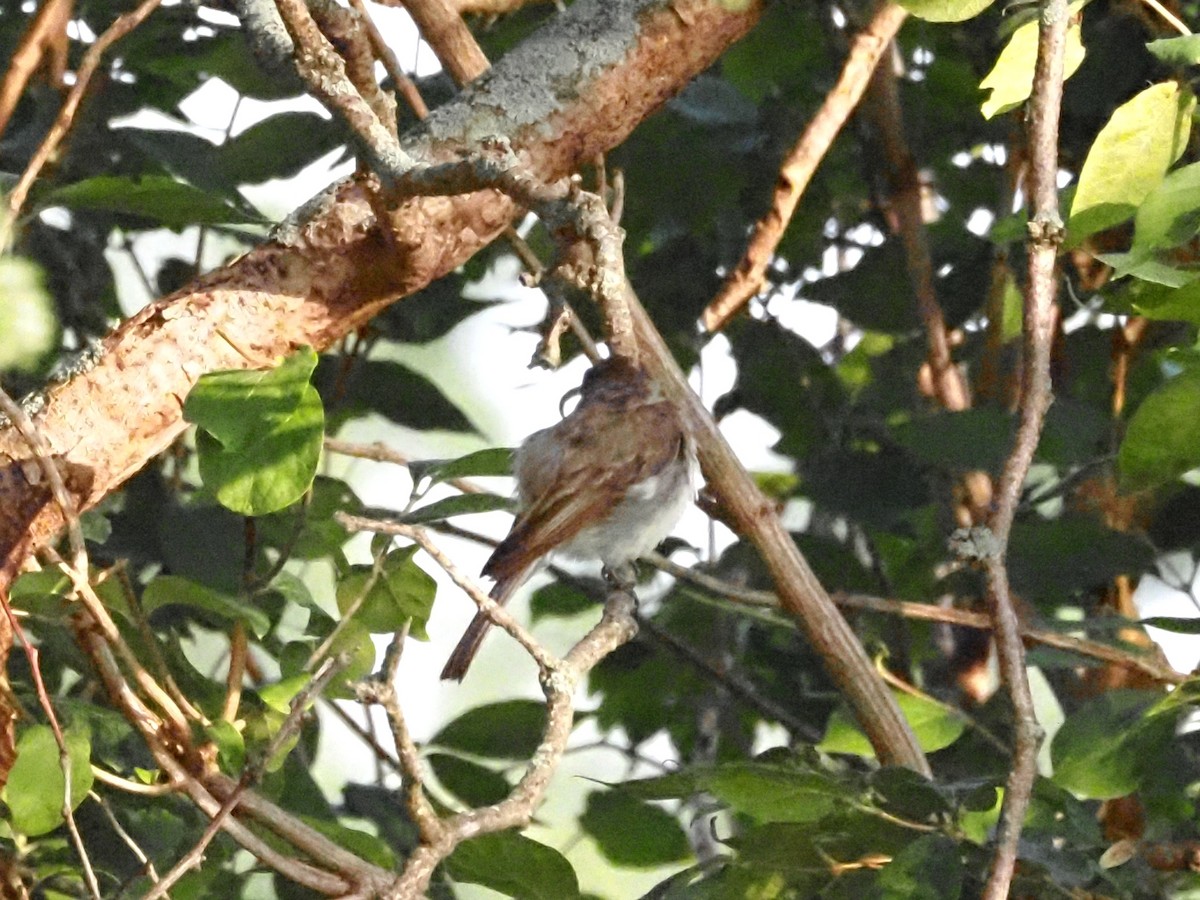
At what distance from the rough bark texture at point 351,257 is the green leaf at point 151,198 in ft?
0.38

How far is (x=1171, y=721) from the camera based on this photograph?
6.91 feet

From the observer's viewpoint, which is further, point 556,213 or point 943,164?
point 943,164

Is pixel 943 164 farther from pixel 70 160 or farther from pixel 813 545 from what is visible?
pixel 70 160

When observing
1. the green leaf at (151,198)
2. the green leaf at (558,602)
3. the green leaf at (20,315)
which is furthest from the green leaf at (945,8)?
the green leaf at (558,602)

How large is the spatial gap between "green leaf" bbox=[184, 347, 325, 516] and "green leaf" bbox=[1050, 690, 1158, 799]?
1.07m

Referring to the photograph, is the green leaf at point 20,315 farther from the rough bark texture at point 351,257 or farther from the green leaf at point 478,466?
the green leaf at point 478,466

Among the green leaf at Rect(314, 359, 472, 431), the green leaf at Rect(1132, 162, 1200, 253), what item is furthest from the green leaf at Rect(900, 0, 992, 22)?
the green leaf at Rect(314, 359, 472, 431)

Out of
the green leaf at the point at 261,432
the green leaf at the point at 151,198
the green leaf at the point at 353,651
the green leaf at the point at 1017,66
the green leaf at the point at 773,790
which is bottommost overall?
the green leaf at the point at 773,790

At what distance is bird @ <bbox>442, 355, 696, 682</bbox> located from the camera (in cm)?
307

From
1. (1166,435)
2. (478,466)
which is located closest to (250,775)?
(478,466)

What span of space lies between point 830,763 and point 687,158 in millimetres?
1440

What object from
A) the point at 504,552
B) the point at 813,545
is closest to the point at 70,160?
the point at 504,552

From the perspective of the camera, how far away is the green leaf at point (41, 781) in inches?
73.7

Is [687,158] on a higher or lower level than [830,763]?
higher
